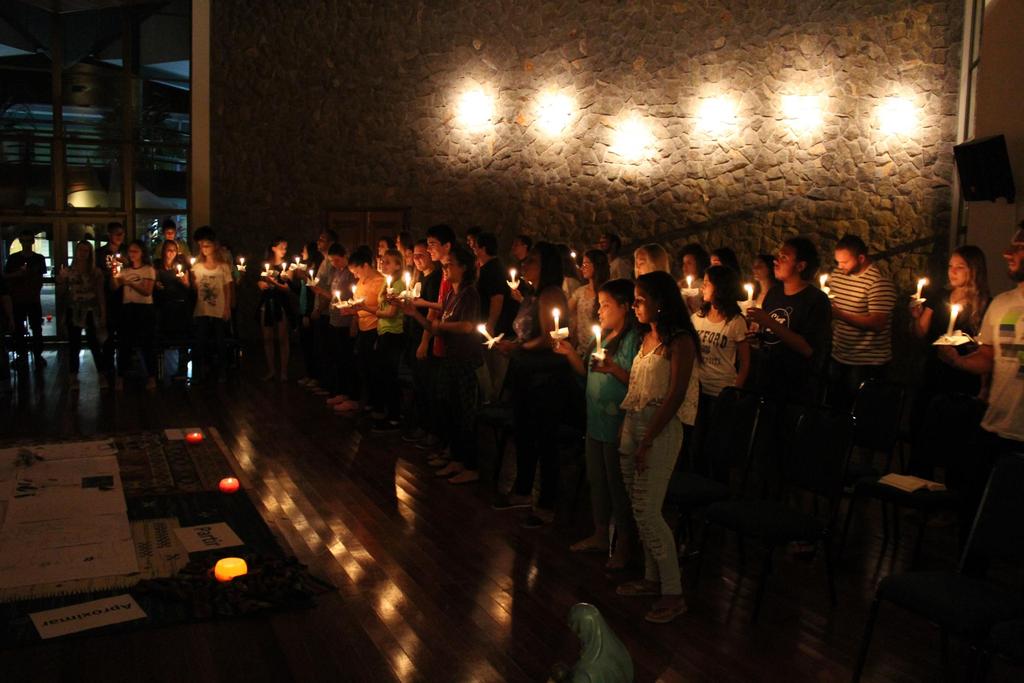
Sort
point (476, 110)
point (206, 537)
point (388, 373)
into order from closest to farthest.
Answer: point (206, 537) < point (388, 373) < point (476, 110)

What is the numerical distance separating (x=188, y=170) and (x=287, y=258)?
2323mm

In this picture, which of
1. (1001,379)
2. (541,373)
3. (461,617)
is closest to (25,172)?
(541,373)

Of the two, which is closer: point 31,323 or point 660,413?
point 660,413

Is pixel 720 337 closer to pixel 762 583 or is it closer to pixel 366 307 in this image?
pixel 762 583

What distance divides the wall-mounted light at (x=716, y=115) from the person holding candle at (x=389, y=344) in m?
4.29

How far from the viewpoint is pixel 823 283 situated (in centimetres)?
711

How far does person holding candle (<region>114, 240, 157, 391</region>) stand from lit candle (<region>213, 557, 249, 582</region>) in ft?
20.1

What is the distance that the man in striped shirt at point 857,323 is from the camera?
658 cm

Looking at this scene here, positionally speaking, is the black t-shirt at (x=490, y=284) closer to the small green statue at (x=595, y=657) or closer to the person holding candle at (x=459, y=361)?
the person holding candle at (x=459, y=361)

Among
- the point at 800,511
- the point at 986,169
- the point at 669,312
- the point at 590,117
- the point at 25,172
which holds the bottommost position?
the point at 800,511

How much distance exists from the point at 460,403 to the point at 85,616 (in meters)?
3.10

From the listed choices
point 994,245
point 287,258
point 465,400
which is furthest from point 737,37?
point 287,258

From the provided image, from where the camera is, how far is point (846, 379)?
22.0 feet

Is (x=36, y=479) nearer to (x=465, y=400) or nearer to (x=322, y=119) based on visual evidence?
(x=465, y=400)
